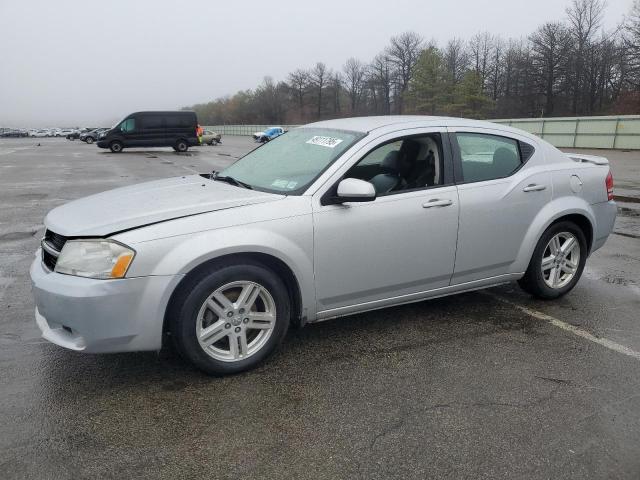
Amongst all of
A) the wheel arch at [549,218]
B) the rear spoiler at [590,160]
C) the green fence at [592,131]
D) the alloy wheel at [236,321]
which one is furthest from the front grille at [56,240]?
the green fence at [592,131]

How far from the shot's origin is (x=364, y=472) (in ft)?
8.24

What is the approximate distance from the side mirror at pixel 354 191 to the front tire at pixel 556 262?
186 cm

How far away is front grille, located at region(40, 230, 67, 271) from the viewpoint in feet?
10.9

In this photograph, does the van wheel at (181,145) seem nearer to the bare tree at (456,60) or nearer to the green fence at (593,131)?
the green fence at (593,131)

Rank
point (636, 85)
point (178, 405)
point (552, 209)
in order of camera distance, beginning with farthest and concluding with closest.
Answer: point (636, 85) → point (552, 209) → point (178, 405)

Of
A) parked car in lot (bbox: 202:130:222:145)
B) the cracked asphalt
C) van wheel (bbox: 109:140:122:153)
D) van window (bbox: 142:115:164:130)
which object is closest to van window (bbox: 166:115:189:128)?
van window (bbox: 142:115:164:130)

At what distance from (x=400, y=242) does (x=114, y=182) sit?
13191mm

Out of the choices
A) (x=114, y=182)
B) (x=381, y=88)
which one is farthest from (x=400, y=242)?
(x=381, y=88)

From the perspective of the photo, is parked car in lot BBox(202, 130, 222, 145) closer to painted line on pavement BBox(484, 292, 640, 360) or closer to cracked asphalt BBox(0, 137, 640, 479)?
cracked asphalt BBox(0, 137, 640, 479)

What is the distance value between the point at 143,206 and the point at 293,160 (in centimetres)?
121

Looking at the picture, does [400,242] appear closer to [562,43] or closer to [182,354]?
[182,354]

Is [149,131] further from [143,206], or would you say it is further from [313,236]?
[313,236]

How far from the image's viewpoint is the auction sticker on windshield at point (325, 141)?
13.4 ft

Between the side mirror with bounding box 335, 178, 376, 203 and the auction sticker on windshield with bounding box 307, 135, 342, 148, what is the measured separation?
1.83 feet
